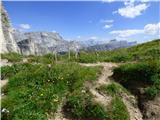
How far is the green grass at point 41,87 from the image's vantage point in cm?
1623

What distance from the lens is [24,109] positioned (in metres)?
16.2

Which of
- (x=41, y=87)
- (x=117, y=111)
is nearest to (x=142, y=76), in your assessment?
(x=117, y=111)

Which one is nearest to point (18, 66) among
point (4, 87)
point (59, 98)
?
point (4, 87)

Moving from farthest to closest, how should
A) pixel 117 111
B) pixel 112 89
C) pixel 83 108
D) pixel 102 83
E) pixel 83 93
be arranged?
pixel 102 83 → pixel 112 89 → pixel 83 93 → pixel 83 108 → pixel 117 111

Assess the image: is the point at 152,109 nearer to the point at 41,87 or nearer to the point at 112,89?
the point at 112,89

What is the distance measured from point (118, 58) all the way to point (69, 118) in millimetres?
9146

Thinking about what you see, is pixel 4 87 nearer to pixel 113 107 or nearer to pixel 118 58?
pixel 113 107

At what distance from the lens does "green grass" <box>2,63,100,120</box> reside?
639 inches

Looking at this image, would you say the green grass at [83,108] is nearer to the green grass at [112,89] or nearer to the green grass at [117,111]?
the green grass at [117,111]

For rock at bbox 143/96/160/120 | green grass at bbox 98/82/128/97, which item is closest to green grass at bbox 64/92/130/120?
green grass at bbox 98/82/128/97

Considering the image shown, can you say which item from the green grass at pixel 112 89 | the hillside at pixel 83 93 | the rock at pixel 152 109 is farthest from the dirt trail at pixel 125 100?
the rock at pixel 152 109

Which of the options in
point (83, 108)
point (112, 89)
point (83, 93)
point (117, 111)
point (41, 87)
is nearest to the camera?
point (117, 111)

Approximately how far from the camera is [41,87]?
18484 millimetres

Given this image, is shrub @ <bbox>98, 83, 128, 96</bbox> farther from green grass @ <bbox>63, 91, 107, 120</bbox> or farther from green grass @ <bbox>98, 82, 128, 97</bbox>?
green grass @ <bbox>63, 91, 107, 120</bbox>
